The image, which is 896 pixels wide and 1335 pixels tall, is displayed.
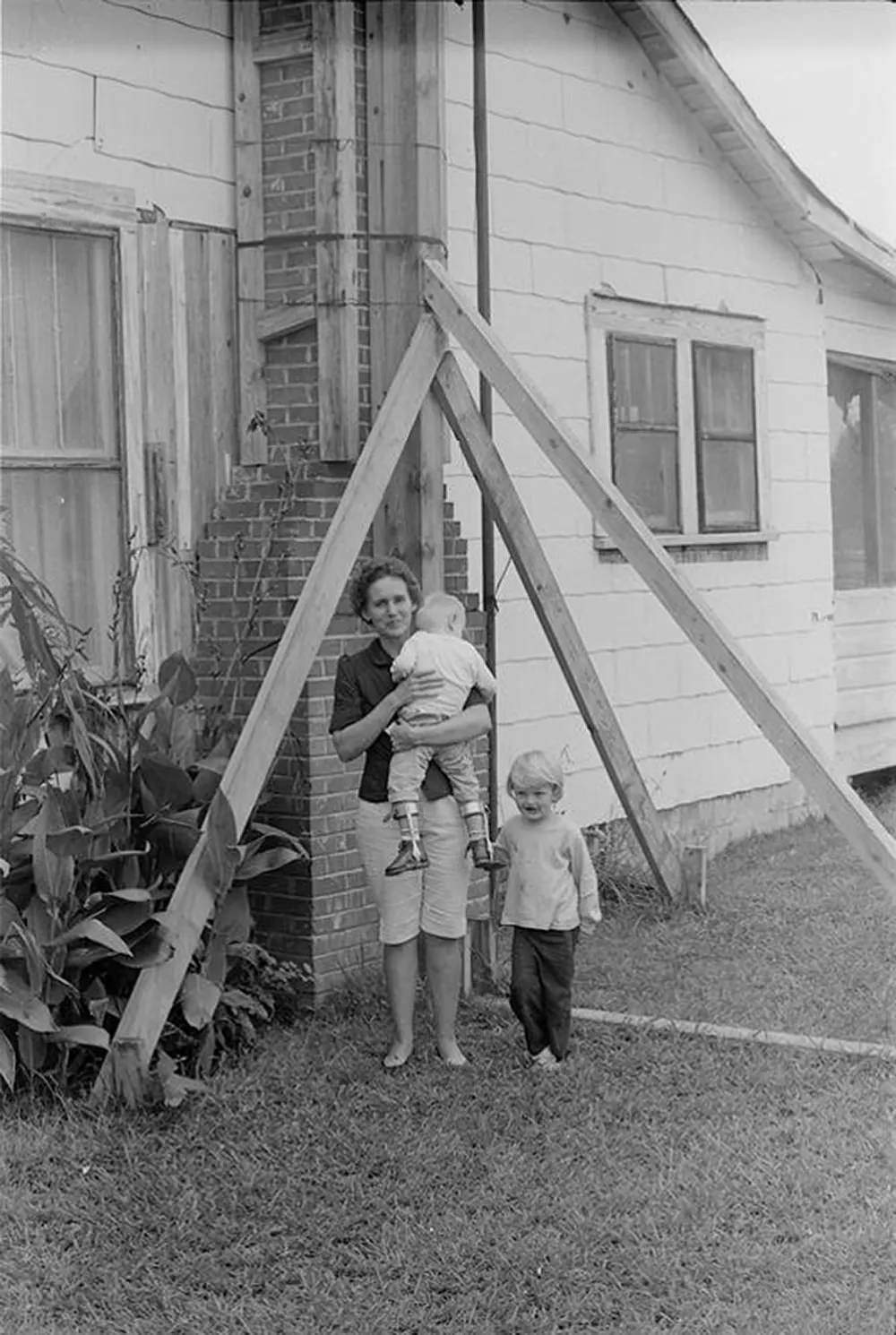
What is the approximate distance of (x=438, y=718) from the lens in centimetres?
621

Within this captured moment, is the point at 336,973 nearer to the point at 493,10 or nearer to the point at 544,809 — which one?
the point at 544,809

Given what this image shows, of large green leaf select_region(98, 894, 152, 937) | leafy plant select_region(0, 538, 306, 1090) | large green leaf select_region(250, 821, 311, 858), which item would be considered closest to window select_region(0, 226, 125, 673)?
leafy plant select_region(0, 538, 306, 1090)

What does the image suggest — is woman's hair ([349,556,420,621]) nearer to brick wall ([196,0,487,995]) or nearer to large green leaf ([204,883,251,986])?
brick wall ([196,0,487,995])

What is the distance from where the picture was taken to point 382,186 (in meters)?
7.23

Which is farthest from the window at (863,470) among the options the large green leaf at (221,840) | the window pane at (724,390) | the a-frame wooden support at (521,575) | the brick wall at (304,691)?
the large green leaf at (221,840)

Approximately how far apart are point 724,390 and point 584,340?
5.09 ft

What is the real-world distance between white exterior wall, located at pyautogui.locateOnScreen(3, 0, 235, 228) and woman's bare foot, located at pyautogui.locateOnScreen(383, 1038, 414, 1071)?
3282 mm

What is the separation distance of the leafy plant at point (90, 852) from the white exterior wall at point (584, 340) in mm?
2660

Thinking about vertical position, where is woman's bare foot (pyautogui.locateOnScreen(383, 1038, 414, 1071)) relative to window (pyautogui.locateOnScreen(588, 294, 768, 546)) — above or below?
below

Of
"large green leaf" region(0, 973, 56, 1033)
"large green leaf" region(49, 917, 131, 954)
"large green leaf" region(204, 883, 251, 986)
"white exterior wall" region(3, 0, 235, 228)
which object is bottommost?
"large green leaf" region(0, 973, 56, 1033)

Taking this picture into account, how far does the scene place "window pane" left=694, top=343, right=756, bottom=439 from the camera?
10641 mm

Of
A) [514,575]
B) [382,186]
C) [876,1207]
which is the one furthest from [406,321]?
[876,1207]

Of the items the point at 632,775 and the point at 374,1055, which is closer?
the point at 374,1055

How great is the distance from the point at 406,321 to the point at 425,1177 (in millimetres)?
3433
